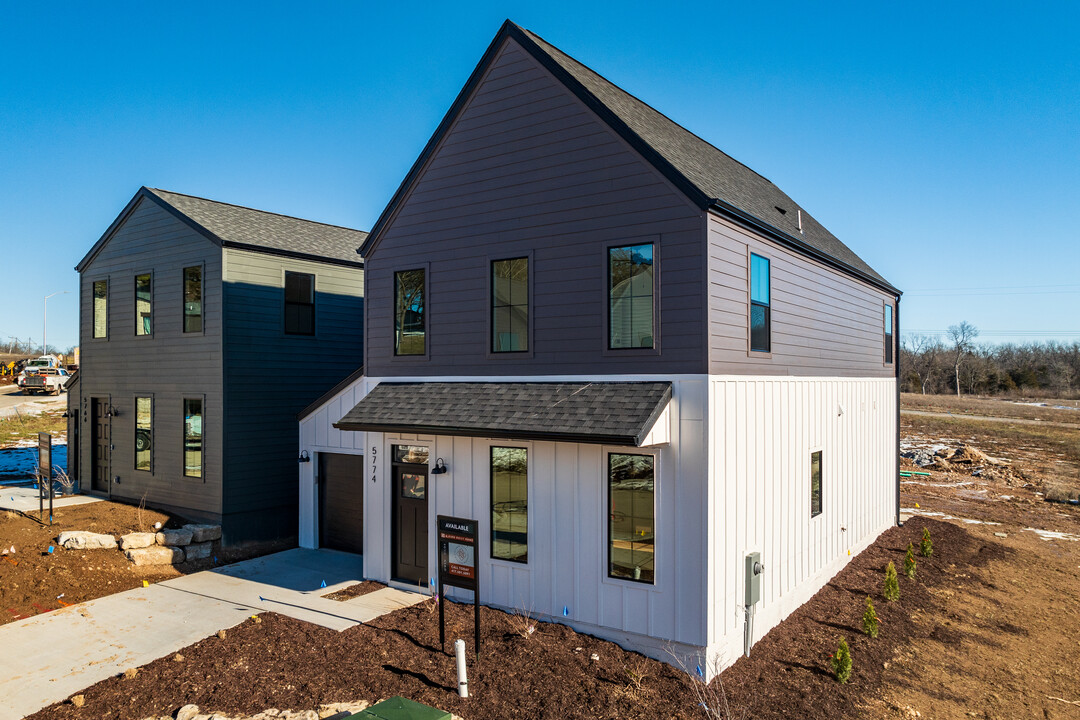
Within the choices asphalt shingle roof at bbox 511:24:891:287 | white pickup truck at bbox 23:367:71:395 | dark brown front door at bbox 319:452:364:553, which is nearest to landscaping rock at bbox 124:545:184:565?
dark brown front door at bbox 319:452:364:553

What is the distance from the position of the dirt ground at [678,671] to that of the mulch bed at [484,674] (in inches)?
0.9

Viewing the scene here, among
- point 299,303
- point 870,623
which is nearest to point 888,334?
point 870,623

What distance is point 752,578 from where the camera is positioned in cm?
901

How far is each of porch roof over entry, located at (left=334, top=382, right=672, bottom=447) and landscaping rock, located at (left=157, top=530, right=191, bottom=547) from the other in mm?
5147

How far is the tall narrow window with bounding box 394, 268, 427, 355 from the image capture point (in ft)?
37.0

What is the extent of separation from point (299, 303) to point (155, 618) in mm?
8278

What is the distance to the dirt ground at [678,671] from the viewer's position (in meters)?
7.21

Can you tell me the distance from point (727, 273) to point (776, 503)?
3.75 metres

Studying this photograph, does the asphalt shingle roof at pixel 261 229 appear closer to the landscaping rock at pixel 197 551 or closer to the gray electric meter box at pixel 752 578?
the landscaping rock at pixel 197 551

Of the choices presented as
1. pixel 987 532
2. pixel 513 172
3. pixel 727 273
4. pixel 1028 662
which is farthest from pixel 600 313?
pixel 987 532

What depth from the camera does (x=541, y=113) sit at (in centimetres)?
992

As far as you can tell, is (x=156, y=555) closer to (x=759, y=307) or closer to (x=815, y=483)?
(x=759, y=307)

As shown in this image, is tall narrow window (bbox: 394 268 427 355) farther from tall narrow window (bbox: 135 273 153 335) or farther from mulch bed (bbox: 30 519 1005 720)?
tall narrow window (bbox: 135 273 153 335)

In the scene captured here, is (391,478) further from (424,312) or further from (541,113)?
(541,113)
